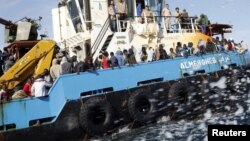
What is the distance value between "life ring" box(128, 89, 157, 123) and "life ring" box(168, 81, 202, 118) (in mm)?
595

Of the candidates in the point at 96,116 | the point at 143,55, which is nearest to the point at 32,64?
the point at 96,116

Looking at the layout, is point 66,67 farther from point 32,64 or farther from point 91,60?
point 32,64

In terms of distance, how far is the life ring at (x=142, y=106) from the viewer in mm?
9984

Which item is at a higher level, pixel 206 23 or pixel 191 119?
pixel 206 23

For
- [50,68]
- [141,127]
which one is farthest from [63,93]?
[141,127]

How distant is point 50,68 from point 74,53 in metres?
2.25

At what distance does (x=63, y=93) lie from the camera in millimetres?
9203

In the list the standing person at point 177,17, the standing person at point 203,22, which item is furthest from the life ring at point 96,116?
the standing person at point 203,22

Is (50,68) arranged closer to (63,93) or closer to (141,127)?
(63,93)

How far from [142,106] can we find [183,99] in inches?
53.8

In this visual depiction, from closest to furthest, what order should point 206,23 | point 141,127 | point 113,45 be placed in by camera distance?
point 141,127
point 113,45
point 206,23

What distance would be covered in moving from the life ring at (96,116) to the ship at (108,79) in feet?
0.08

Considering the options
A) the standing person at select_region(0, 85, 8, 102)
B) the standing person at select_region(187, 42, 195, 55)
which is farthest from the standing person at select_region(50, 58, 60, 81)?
the standing person at select_region(187, 42, 195, 55)

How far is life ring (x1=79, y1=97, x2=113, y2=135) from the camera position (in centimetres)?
930
